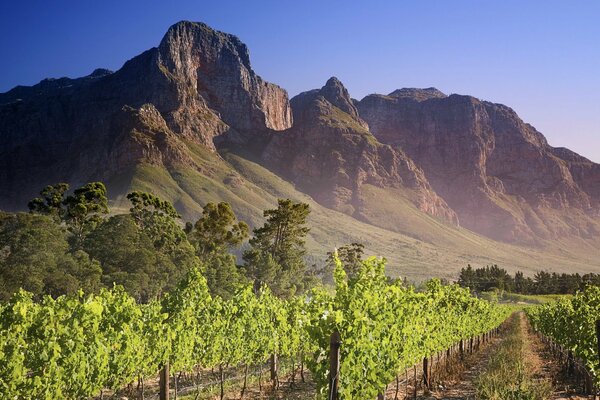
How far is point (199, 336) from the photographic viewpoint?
57.9 feet

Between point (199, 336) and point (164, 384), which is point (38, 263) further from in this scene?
point (164, 384)

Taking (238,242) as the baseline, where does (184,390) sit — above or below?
below

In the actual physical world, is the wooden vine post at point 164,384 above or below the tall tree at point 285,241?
below

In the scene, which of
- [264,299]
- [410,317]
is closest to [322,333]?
[410,317]

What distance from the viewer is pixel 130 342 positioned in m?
14.1

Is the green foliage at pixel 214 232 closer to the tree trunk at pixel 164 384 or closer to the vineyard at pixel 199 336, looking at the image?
the vineyard at pixel 199 336

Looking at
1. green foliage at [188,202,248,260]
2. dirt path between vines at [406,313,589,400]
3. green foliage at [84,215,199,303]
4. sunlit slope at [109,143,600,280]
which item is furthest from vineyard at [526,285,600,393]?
sunlit slope at [109,143,600,280]

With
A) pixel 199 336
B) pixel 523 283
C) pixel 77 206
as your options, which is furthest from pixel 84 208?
pixel 523 283

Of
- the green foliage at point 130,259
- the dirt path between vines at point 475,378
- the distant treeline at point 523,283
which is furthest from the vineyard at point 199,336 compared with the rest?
the distant treeline at point 523,283

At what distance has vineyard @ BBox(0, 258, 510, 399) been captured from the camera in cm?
1115

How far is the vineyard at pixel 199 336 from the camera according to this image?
11.1 metres

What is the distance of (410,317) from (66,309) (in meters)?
10.6

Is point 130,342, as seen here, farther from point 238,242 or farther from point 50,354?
point 238,242

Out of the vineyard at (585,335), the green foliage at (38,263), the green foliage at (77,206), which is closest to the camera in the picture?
the vineyard at (585,335)
